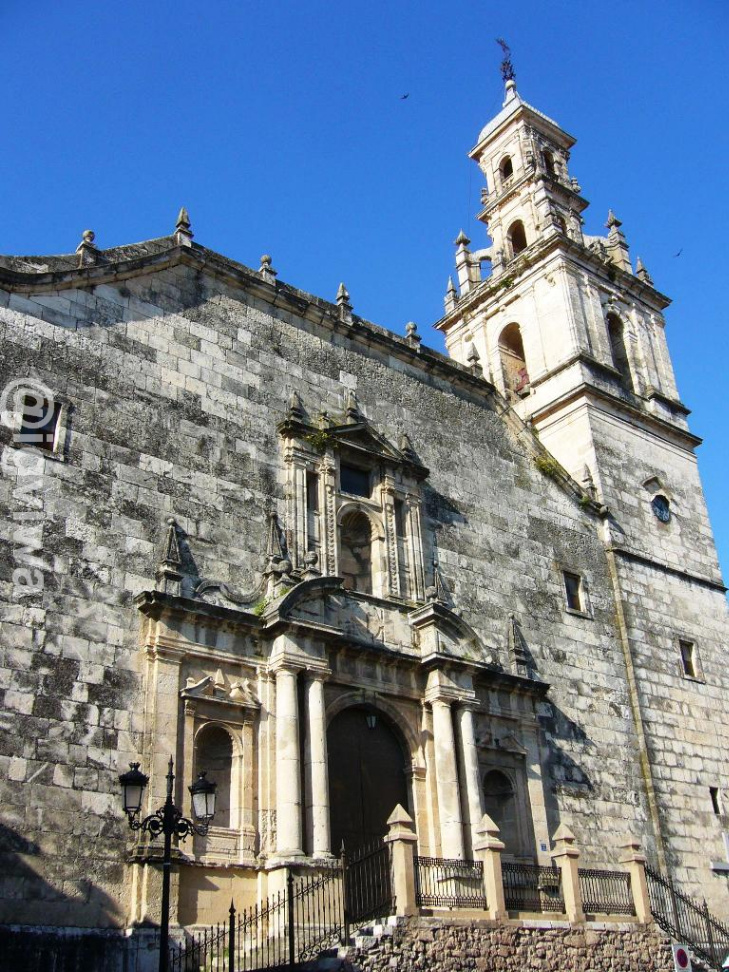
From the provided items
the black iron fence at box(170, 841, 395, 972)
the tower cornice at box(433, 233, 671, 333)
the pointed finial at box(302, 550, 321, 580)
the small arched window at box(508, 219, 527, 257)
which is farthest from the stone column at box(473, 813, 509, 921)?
the small arched window at box(508, 219, 527, 257)

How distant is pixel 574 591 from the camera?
21.1 meters

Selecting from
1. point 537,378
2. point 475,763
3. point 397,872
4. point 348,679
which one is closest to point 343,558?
point 348,679

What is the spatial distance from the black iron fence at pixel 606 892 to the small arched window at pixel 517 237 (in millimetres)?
16819

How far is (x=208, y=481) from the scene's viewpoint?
647 inches

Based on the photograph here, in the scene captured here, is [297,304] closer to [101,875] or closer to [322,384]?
[322,384]

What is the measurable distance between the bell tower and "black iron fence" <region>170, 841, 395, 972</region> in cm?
1083

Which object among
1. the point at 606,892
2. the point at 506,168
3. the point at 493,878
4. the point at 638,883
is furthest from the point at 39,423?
the point at 506,168

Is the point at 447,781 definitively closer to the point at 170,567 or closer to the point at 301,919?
the point at 301,919

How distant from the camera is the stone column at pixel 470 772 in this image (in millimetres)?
16281

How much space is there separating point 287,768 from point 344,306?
9078mm

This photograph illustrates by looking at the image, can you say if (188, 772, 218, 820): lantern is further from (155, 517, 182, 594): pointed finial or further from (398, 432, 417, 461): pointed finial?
(398, 432, 417, 461): pointed finial

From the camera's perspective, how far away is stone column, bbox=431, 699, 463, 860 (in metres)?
15.9

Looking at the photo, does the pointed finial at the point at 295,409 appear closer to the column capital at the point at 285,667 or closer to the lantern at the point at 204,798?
the column capital at the point at 285,667

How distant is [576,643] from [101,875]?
10.3 meters
